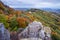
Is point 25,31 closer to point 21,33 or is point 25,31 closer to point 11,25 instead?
point 21,33

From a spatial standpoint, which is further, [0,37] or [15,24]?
[15,24]

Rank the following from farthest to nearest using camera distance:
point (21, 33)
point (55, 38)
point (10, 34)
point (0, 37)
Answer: point (55, 38)
point (21, 33)
point (10, 34)
point (0, 37)

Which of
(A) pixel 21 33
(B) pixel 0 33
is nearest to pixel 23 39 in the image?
(A) pixel 21 33

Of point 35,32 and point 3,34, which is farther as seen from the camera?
point 35,32

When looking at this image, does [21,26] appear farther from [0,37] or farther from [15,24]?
[0,37]

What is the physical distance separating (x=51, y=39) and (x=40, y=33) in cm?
262

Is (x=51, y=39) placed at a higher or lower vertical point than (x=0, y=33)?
lower

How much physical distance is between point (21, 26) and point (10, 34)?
20.6ft

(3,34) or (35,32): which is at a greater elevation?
(3,34)

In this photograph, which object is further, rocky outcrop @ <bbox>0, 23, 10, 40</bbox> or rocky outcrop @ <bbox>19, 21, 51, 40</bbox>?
rocky outcrop @ <bbox>19, 21, 51, 40</bbox>

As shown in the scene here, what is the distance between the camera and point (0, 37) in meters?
27.2

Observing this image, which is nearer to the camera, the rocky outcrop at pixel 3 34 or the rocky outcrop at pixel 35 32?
the rocky outcrop at pixel 3 34

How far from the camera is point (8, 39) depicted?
28250 mm

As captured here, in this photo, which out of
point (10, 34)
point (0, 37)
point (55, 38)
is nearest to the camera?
point (0, 37)
